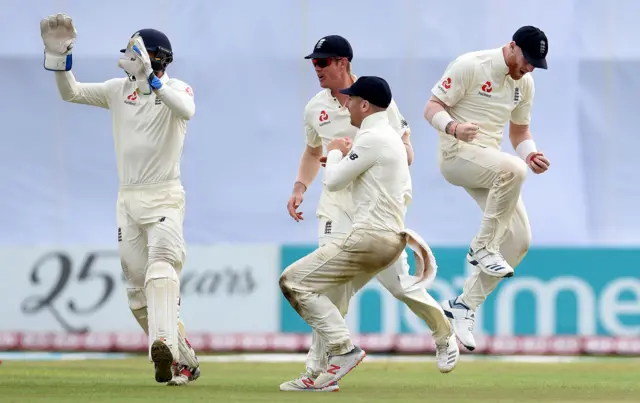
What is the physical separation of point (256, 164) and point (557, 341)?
13.2ft

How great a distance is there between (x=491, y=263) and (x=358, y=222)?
5.54 ft

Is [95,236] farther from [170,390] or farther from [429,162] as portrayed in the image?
A: [170,390]

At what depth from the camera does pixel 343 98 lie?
10992mm

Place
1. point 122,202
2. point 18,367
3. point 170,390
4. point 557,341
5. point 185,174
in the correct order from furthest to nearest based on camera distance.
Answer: point 185,174, point 557,341, point 18,367, point 122,202, point 170,390

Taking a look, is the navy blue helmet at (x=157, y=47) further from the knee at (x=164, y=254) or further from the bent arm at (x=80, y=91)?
the knee at (x=164, y=254)

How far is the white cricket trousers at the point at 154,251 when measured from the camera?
419 inches

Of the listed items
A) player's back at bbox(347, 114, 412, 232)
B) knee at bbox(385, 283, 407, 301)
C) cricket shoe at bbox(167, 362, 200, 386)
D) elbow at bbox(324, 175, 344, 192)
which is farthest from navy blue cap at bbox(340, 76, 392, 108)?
cricket shoe at bbox(167, 362, 200, 386)

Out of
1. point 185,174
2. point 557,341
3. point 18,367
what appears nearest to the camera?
point 18,367

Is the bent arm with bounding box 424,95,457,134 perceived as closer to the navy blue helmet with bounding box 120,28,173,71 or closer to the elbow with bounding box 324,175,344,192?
the elbow with bounding box 324,175,344,192

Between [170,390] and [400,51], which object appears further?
[400,51]

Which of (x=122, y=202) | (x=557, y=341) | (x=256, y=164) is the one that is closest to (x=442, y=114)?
(x=122, y=202)

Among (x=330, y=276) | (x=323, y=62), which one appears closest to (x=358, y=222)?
(x=330, y=276)

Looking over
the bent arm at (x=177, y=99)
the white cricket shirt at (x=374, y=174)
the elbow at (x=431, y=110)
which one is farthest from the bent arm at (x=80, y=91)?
the elbow at (x=431, y=110)

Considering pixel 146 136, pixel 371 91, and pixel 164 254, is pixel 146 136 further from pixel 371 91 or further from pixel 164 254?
pixel 371 91
